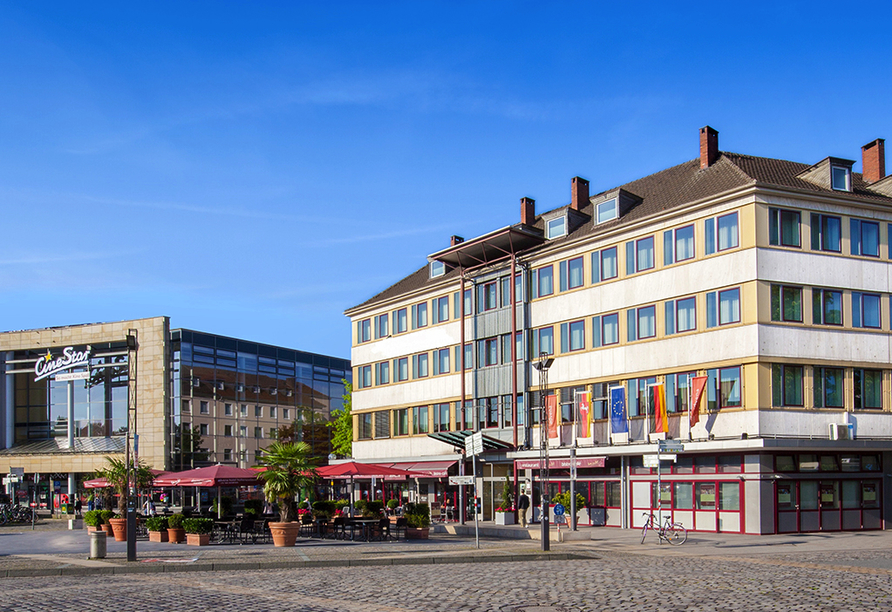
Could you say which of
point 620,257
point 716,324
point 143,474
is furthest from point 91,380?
point 716,324

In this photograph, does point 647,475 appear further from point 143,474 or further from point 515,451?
point 143,474

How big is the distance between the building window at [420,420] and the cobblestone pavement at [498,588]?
99.8 feet

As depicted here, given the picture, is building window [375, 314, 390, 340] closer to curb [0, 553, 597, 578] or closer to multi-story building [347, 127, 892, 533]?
multi-story building [347, 127, 892, 533]

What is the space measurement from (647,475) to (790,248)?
1039 centimetres

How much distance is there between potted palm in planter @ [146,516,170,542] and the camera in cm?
3450

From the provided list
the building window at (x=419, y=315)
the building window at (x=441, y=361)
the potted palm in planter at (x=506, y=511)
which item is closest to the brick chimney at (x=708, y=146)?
the potted palm in planter at (x=506, y=511)

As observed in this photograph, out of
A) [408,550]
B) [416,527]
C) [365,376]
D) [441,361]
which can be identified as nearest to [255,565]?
[408,550]

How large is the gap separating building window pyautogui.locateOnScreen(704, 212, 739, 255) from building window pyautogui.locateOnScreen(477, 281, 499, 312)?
13997mm

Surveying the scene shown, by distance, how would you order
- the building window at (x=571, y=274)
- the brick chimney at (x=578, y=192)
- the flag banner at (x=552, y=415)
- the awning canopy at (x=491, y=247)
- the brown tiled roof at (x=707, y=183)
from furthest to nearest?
the brick chimney at (x=578, y=192), the awning canopy at (x=491, y=247), the flag banner at (x=552, y=415), the building window at (x=571, y=274), the brown tiled roof at (x=707, y=183)

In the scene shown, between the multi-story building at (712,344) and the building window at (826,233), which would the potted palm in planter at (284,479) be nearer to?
the multi-story building at (712,344)

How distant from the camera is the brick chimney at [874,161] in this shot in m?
42.7

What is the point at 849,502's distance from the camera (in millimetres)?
37781

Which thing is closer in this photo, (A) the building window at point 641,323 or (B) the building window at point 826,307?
(B) the building window at point 826,307

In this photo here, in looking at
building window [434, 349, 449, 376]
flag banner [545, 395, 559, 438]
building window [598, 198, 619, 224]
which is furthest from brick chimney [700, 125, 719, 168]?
building window [434, 349, 449, 376]
